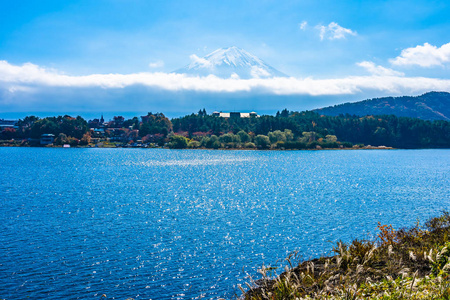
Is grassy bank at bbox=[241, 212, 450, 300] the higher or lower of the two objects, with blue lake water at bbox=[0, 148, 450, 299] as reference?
higher

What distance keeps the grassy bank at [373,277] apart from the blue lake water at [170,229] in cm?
386

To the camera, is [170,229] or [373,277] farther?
[170,229]

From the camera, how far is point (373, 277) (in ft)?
50.0

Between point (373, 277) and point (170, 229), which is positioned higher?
point (373, 277)

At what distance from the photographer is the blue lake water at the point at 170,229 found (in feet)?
85.9

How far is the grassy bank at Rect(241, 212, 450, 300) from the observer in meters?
12.2

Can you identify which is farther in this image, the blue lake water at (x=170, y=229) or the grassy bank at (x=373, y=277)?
the blue lake water at (x=170, y=229)

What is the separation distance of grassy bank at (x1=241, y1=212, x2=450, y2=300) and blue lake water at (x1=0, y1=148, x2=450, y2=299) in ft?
12.6

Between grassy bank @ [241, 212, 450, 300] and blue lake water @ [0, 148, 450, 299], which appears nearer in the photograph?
grassy bank @ [241, 212, 450, 300]

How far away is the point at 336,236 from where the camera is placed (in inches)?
1511

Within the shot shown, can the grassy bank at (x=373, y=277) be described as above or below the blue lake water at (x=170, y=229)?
above

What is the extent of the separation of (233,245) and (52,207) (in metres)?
32.4

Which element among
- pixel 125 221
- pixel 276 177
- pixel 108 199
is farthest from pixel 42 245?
pixel 276 177

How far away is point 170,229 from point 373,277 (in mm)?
28870
